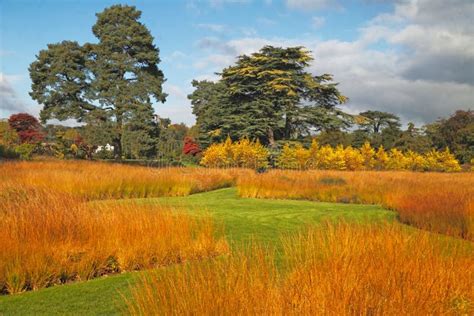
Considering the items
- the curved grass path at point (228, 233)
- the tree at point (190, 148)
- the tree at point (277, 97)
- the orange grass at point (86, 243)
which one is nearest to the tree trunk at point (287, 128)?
the tree at point (277, 97)

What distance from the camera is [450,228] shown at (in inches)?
281

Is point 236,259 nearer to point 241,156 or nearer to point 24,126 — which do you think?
point 241,156

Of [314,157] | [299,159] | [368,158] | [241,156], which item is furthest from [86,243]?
[368,158]

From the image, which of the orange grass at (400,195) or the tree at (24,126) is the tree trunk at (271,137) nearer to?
the orange grass at (400,195)

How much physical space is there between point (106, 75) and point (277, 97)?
39.5 feet

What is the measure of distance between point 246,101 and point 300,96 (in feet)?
12.6

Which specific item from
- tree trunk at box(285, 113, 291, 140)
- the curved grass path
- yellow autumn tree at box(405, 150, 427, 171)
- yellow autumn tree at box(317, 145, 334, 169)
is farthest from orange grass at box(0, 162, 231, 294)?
yellow autumn tree at box(405, 150, 427, 171)

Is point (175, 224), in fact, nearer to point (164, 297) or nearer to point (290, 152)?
point (164, 297)

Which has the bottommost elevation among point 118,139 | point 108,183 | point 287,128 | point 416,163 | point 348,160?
point 108,183

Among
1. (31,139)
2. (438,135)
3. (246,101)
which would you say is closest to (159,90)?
(246,101)

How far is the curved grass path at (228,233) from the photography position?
3729 mm

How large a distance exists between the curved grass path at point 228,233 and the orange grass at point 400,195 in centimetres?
54

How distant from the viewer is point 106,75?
98.4 ft

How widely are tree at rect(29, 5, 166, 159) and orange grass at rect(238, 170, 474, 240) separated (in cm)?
1892
